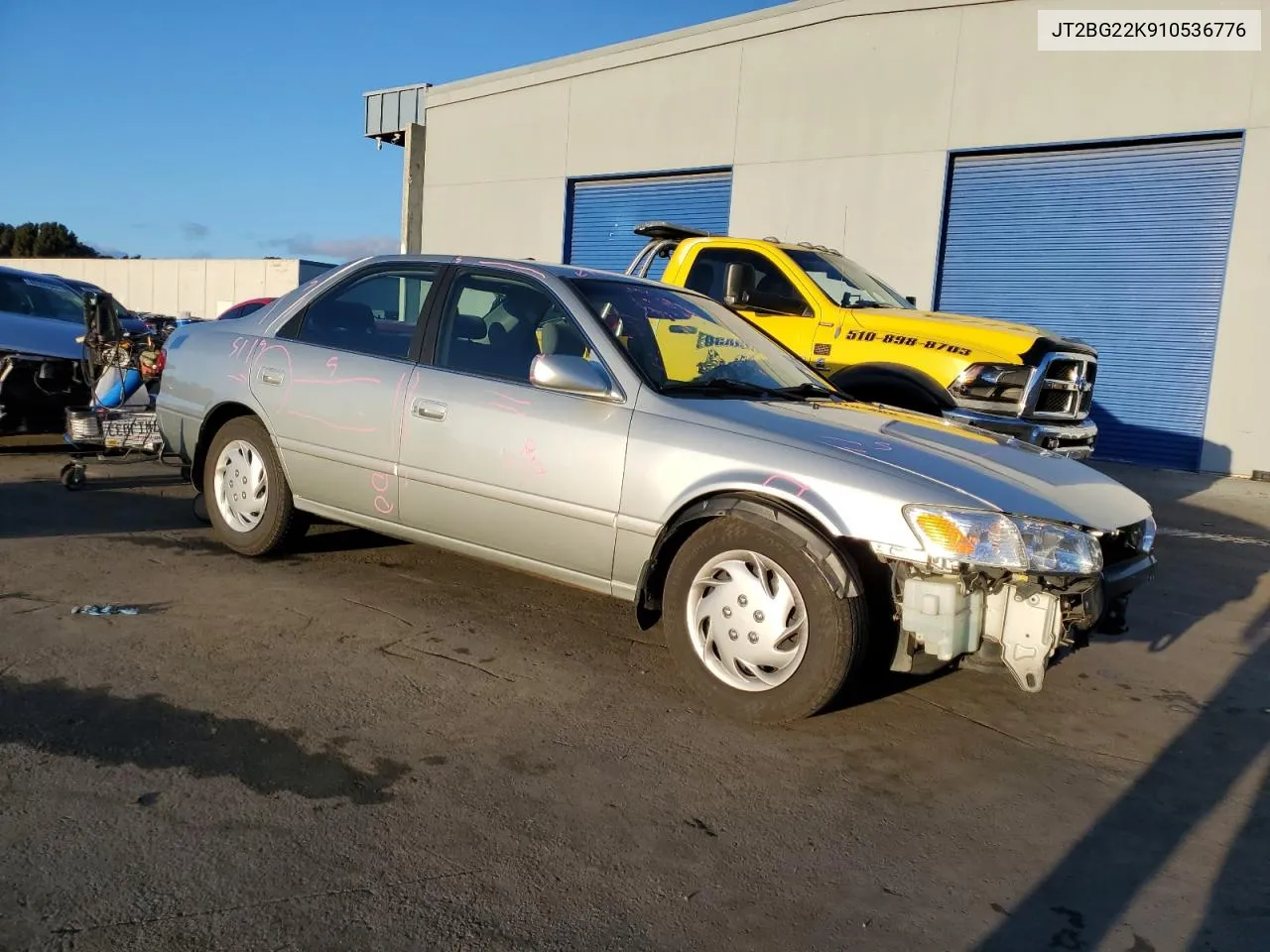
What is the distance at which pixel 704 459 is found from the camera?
368cm

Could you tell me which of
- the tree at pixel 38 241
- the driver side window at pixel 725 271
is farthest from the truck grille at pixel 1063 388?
the tree at pixel 38 241

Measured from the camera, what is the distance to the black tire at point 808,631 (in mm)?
3342

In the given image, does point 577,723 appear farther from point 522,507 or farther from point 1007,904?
point 1007,904

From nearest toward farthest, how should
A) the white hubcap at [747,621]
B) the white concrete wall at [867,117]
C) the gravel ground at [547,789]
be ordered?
the gravel ground at [547,789], the white hubcap at [747,621], the white concrete wall at [867,117]

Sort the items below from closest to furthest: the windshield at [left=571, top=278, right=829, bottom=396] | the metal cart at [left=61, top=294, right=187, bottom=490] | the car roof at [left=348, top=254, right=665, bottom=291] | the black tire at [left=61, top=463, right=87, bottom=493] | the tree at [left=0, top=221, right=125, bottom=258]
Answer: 1. the windshield at [left=571, top=278, right=829, bottom=396]
2. the car roof at [left=348, top=254, right=665, bottom=291]
3. the metal cart at [left=61, top=294, right=187, bottom=490]
4. the black tire at [left=61, top=463, right=87, bottom=493]
5. the tree at [left=0, top=221, right=125, bottom=258]

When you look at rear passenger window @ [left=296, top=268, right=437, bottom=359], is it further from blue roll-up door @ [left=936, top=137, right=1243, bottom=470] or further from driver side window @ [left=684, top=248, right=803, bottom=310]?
blue roll-up door @ [left=936, top=137, right=1243, bottom=470]

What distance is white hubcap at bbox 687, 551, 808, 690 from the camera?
349cm

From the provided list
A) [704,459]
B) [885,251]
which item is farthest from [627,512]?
[885,251]

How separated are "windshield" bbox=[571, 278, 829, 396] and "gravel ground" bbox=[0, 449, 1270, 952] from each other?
4.14ft

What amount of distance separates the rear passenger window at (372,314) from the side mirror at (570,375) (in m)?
1.09

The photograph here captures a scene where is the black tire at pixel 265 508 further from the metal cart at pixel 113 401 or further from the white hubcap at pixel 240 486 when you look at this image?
the metal cart at pixel 113 401

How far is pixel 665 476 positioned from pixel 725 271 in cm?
486

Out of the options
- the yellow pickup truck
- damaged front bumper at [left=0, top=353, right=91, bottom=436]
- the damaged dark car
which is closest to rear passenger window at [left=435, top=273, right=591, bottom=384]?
the yellow pickup truck

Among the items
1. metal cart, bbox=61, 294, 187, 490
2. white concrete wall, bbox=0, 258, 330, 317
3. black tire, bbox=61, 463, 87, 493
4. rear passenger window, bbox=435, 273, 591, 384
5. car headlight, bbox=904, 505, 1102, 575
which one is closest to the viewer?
car headlight, bbox=904, 505, 1102, 575
